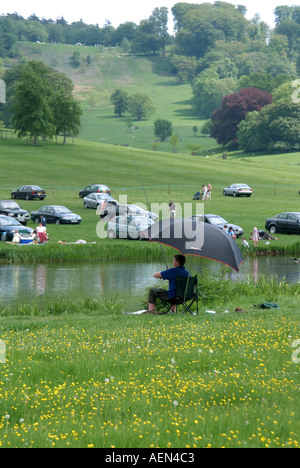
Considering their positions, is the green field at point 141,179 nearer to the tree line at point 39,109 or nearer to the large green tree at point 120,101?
the tree line at point 39,109

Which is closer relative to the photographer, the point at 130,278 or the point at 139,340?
the point at 139,340

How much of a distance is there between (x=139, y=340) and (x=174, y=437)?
480 centimetres

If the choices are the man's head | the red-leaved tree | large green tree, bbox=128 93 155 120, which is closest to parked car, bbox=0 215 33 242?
the man's head

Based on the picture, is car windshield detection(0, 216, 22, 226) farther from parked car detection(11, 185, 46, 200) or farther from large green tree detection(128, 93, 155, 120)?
large green tree detection(128, 93, 155, 120)

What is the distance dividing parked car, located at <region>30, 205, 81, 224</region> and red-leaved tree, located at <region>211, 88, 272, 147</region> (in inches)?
3939

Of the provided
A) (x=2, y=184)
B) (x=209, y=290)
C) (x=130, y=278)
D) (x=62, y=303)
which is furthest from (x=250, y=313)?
(x=2, y=184)

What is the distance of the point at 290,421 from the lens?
746cm

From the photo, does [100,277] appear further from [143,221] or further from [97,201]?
[97,201]

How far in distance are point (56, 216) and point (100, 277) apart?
17.0 metres

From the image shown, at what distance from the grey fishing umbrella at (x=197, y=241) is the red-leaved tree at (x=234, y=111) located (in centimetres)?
12595

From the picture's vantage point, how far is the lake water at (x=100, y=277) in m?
23.4

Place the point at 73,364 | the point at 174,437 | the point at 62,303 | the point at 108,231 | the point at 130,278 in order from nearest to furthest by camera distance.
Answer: the point at 174,437 → the point at 73,364 → the point at 62,303 → the point at 130,278 → the point at 108,231

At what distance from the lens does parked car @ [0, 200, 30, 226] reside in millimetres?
44128
